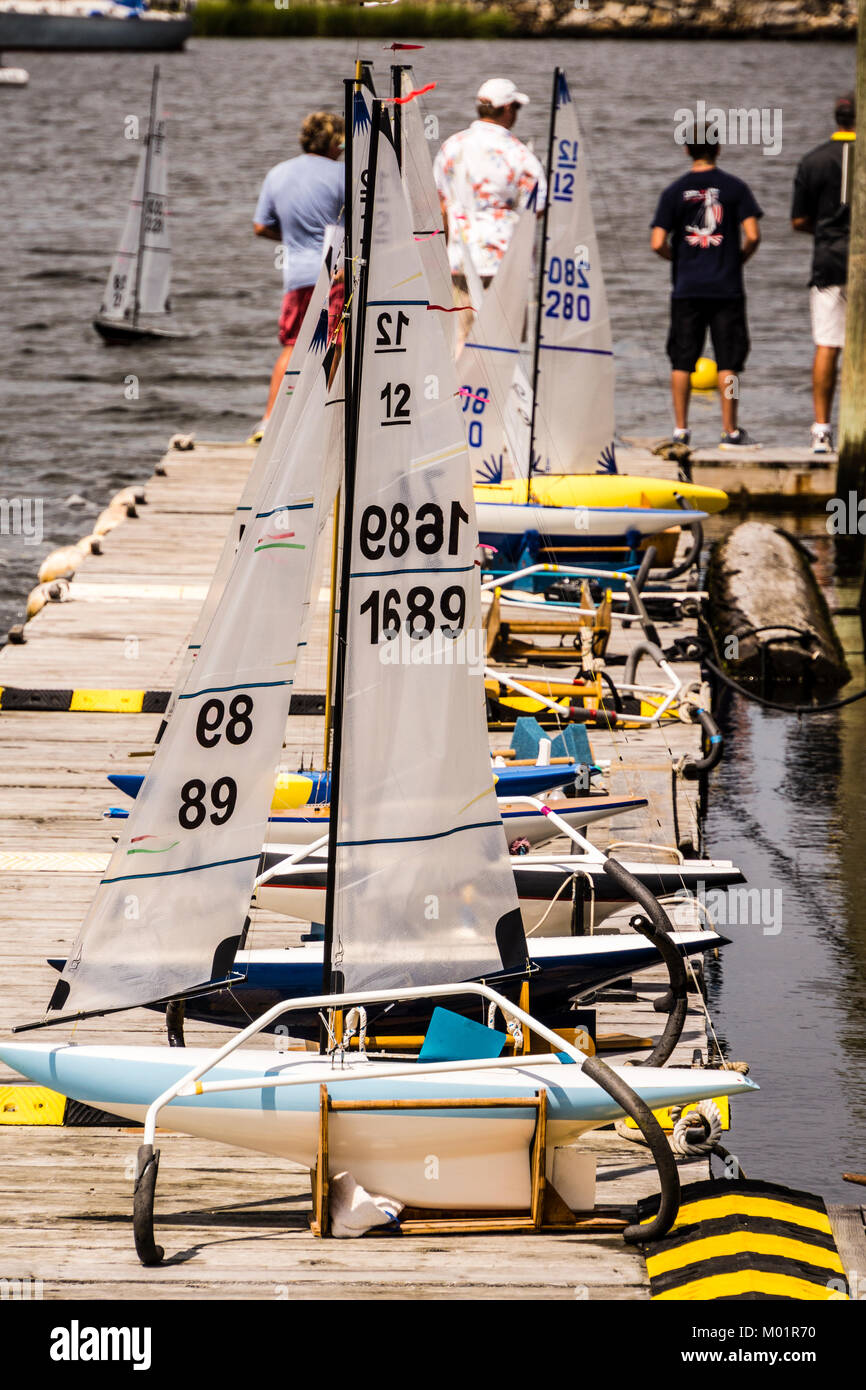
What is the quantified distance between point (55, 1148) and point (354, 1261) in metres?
1.42

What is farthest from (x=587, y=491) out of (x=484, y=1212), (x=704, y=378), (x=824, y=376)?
(x=484, y=1212)

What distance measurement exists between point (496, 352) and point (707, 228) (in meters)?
4.56

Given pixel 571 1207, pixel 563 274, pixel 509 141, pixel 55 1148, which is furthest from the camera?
pixel 509 141

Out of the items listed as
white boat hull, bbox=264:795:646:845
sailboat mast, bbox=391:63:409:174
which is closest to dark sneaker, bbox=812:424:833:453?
sailboat mast, bbox=391:63:409:174

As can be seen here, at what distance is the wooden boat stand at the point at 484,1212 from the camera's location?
6.28 metres

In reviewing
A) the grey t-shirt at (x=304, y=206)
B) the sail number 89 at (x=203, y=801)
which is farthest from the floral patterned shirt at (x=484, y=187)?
the sail number 89 at (x=203, y=801)

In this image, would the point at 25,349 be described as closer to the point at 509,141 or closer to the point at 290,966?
the point at 509,141

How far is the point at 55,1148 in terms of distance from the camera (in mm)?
6996

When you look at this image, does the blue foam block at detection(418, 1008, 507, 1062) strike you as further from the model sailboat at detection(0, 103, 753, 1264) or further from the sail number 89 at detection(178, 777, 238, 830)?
the sail number 89 at detection(178, 777, 238, 830)

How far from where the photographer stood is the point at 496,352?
45.9 feet

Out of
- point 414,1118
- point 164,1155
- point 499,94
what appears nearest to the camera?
point 414,1118

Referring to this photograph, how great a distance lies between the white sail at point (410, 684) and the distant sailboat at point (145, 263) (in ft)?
96.7

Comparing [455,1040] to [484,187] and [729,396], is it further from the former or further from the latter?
[729,396]
